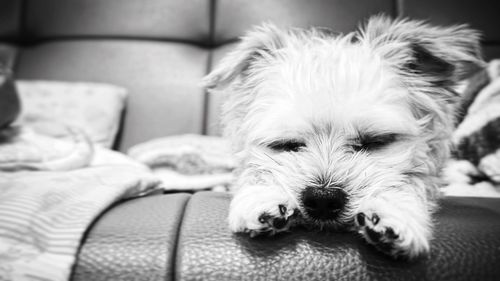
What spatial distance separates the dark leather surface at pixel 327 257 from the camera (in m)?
0.51

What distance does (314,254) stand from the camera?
21.0 inches

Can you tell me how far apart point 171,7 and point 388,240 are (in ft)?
6.33

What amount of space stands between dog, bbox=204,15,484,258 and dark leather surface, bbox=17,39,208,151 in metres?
0.90

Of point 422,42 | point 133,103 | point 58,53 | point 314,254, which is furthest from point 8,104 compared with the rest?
point 422,42

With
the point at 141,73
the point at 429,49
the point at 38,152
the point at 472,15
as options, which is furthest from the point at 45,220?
the point at 472,15

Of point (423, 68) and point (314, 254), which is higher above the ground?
point (423, 68)

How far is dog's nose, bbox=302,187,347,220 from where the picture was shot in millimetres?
755

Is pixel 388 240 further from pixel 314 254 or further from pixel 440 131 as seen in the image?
pixel 440 131

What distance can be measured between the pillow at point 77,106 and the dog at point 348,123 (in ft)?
3.06

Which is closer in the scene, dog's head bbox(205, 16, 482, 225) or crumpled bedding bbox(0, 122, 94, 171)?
dog's head bbox(205, 16, 482, 225)

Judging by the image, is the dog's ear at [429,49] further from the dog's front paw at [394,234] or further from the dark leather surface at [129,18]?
the dark leather surface at [129,18]

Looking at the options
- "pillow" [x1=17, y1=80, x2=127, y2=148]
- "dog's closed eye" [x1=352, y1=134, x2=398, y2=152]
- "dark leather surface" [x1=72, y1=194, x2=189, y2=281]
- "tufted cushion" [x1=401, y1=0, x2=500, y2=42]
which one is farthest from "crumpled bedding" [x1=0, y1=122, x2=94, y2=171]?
"tufted cushion" [x1=401, y1=0, x2=500, y2=42]

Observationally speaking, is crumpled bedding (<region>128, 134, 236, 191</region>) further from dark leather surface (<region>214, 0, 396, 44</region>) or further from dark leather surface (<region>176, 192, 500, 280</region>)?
dark leather surface (<region>176, 192, 500, 280</region>)

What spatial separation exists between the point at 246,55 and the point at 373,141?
0.47m
